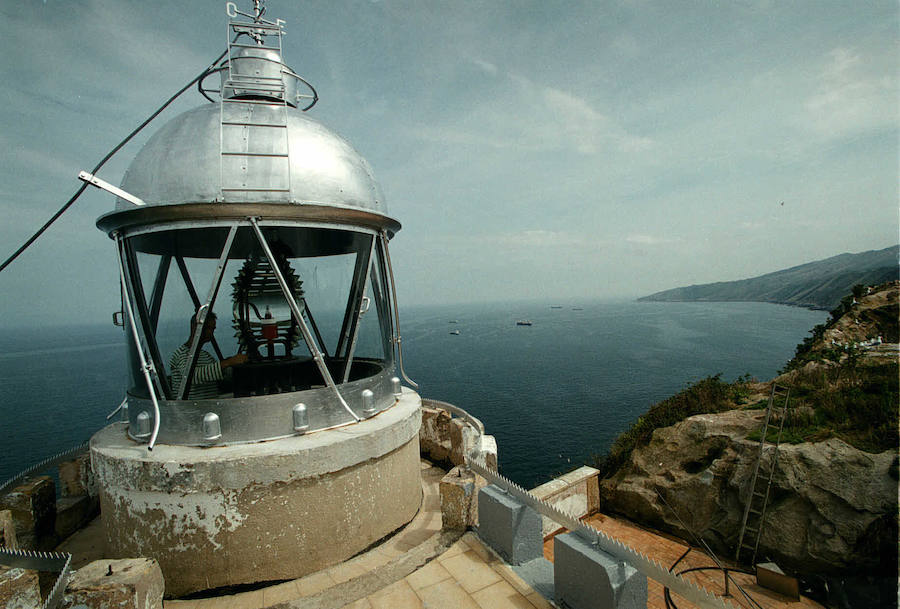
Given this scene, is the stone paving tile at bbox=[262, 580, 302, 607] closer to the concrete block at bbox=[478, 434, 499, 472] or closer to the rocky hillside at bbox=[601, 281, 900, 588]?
the concrete block at bbox=[478, 434, 499, 472]

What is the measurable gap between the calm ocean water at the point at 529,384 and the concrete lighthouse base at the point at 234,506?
24.1 m

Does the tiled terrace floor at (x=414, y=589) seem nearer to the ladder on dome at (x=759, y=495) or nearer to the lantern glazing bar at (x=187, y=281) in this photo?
the lantern glazing bar at (x=187, y=281)

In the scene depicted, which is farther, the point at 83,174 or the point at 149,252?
the point at 149,252

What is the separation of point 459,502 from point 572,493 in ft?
19.3

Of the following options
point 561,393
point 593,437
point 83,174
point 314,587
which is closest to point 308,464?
point 314,587

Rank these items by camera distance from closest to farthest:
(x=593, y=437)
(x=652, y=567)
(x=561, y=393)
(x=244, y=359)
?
(x=652, y=567) < (x=244, y=359) < (x=593, y=437) < (x=561, y=393)

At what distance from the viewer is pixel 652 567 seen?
4.09 m

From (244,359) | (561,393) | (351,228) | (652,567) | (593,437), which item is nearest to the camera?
(652,567)

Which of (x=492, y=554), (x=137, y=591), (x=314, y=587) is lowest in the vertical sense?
(x=314, y=587)

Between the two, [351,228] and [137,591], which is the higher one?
[351,228]

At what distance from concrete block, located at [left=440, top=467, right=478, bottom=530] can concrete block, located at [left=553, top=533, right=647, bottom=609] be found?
1.74 meters

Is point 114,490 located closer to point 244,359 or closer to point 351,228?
point 244,359

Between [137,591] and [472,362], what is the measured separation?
7064cm

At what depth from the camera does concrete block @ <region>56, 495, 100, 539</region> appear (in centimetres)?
779
